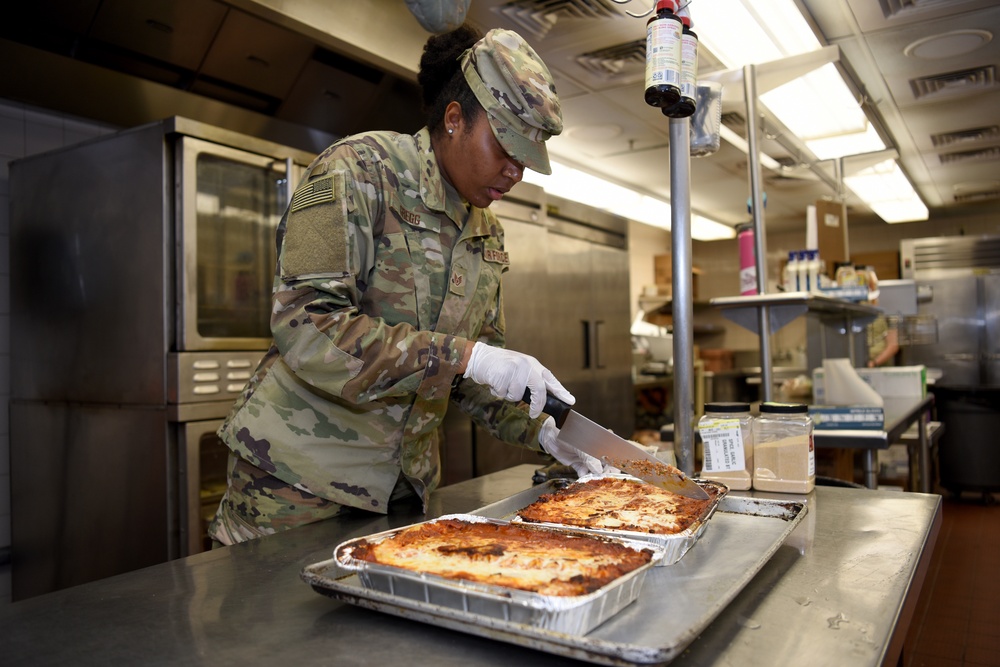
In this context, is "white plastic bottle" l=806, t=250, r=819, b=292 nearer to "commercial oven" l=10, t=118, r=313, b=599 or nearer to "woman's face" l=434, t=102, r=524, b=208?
"woman's face" l=434, t=102, r=524, b=208

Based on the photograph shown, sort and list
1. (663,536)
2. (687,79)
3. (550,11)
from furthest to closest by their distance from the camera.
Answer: (550,11) → (687,79) → (663,536)

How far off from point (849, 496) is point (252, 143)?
2.39 m

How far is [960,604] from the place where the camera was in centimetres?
337

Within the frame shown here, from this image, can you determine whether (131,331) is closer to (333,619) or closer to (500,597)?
(333,619)

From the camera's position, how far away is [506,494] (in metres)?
1.63

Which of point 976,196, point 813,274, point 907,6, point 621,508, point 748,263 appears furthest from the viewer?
point 976,196

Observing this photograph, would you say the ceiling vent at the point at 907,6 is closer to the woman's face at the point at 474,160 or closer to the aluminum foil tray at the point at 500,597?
the woman's face at the point at 474,160

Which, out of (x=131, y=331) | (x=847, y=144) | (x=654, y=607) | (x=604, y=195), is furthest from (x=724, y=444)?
(x=604, y=195)

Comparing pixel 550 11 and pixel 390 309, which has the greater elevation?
pixel 550 11

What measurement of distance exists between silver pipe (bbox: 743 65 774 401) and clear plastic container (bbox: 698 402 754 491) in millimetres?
763

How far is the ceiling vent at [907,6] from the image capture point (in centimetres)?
331

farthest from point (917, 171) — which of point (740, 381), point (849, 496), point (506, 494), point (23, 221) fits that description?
point (23, 221)

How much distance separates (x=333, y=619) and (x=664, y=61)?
47.2 inches

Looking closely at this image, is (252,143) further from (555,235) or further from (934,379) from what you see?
(934,379)
